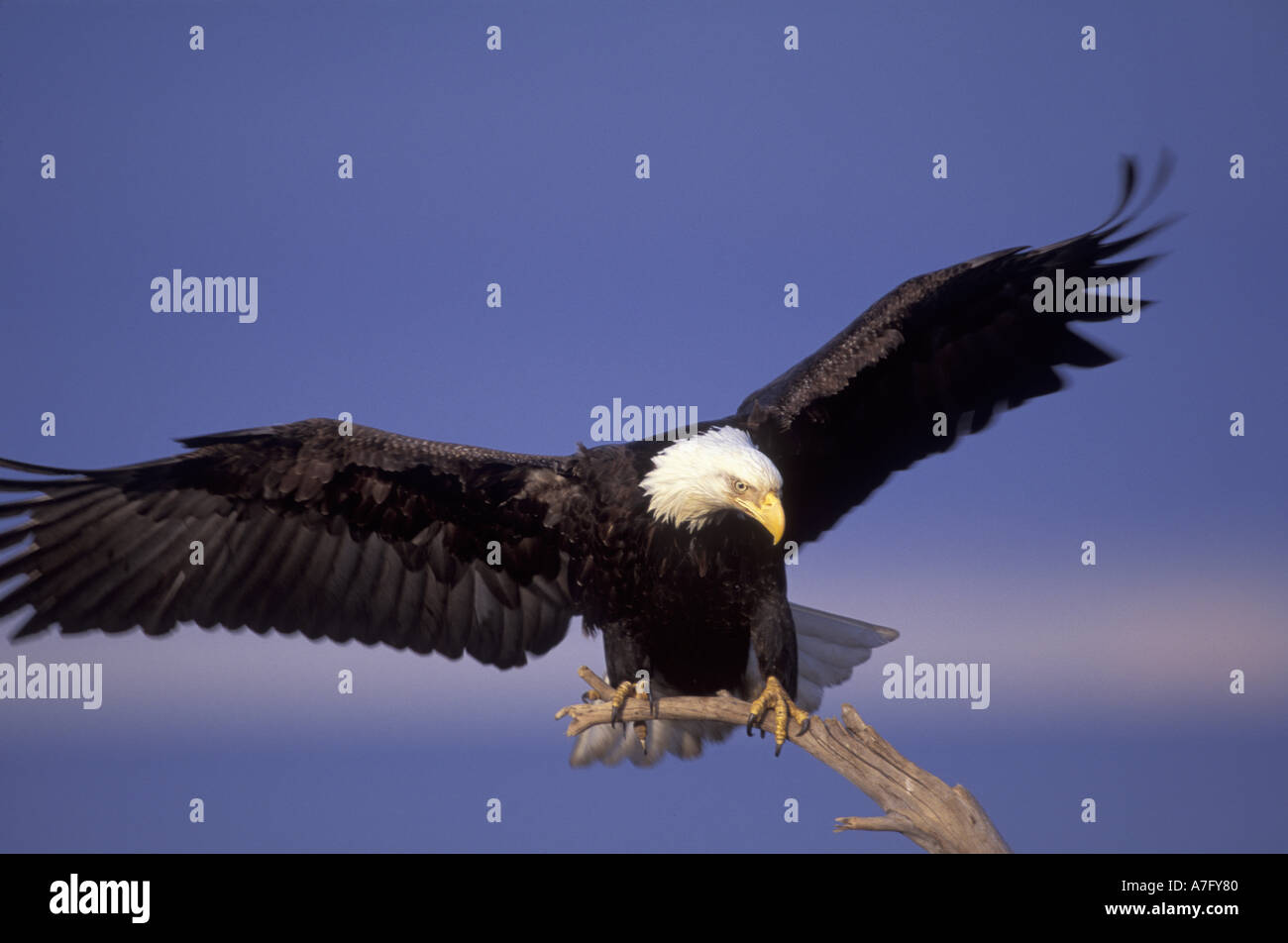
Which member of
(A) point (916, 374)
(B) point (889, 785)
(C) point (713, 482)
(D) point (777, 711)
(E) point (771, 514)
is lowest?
(B) point (889, 785)

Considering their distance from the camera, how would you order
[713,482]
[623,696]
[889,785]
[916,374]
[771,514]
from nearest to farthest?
[889,785] < [771,514] < [713,482] < [623,696] < [916,374]

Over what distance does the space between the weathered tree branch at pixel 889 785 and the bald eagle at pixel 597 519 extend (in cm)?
13

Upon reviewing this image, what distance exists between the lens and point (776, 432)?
5043mm

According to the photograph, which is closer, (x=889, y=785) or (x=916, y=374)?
(x=889, y=785)

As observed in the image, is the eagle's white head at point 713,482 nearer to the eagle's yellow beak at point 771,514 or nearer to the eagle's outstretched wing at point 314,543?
the eagle's yellow beak at point 771,514

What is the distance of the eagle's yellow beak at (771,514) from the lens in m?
4.40

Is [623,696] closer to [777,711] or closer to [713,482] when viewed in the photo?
[777,711]

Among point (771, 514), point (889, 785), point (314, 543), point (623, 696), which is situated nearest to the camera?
point (889, 785)

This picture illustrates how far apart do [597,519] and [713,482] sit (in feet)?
2.05

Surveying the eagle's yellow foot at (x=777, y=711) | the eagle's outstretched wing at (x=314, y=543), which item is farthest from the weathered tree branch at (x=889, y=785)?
the eagle's outstretched wing at (x=314, y=543)

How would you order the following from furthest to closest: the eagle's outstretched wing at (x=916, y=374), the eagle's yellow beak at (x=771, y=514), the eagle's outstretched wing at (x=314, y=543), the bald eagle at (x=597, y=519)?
the eagle's outstretched wing at (x=314, y=543) → the eagle's outstretched wing at (x=916, y=374) → the bald eagle at (x=597, y=519) → the eagle's yellow beak at (x=771, y=514)

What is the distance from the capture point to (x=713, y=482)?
4.59m

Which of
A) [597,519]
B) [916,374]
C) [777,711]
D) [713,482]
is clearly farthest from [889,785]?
[916,374]
